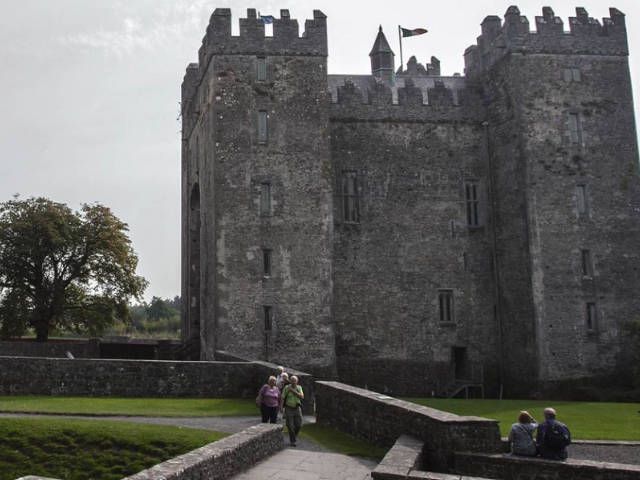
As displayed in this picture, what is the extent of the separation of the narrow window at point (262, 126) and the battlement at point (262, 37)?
2.60 metres

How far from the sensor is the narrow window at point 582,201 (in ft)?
101

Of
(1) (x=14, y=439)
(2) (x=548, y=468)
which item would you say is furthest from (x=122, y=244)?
(2) (x=548, y=468)

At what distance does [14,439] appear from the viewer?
15.5 metres

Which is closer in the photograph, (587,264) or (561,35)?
(587,264)

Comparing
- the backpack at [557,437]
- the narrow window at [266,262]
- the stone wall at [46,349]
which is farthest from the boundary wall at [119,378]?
the stone wall at [46,349]

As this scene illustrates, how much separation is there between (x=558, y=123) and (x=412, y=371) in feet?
39.3

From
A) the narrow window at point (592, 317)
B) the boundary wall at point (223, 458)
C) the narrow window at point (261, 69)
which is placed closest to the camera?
the boundary wall at point (223, 458)

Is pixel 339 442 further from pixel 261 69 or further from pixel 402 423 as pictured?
Answer: pixel 261 69

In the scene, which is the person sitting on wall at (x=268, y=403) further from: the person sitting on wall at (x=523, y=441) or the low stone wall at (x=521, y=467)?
the person sitting on wall at (x=523, y=441)

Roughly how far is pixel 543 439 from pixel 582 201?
19988mm

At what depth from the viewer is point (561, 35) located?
1258 inches

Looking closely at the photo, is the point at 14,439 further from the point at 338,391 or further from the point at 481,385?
the point at 481,385

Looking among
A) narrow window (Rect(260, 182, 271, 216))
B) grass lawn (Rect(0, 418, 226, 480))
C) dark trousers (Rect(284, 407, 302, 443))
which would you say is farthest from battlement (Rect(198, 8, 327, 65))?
dark trousers (Rect(284, 407, 302, 443))

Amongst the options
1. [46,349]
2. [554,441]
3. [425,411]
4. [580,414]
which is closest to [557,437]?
[554,441]
